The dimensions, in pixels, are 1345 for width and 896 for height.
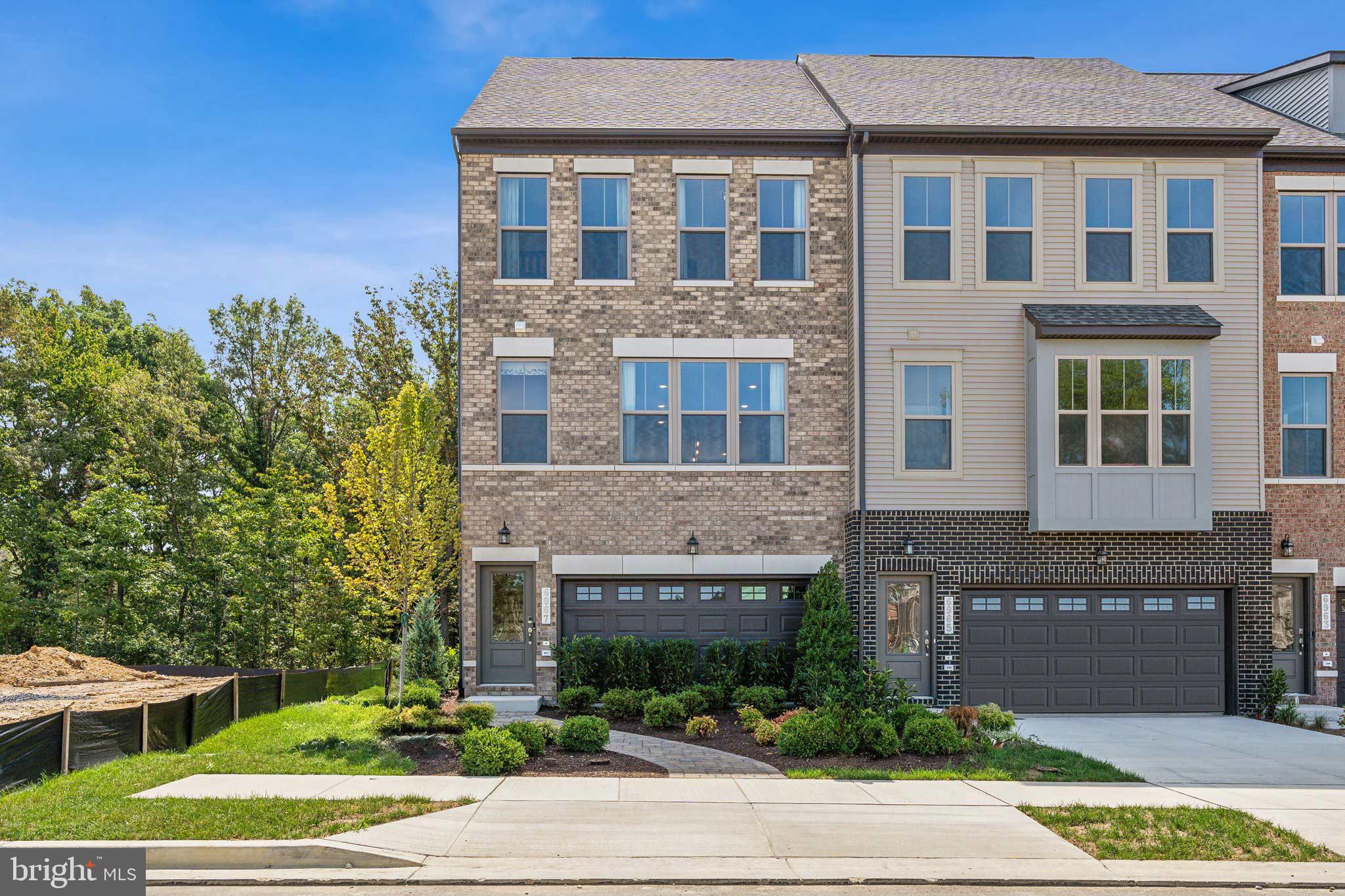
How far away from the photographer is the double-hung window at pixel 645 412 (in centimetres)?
1653

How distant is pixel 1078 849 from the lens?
823cm

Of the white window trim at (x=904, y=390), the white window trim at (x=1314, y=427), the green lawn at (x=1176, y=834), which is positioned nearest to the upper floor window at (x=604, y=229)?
the white window trim at (x=904, y=390)

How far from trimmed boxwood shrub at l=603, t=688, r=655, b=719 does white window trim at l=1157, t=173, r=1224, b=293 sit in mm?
11201

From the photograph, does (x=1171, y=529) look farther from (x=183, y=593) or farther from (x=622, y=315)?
(x=183, y=593)

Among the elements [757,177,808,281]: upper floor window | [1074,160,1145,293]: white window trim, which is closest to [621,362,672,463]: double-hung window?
[757,177,808,281]: upper floor window

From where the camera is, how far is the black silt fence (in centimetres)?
986

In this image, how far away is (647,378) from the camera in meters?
16.6

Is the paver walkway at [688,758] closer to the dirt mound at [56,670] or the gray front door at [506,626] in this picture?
the gray front door at [506,626]

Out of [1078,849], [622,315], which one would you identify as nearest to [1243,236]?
[622,315]

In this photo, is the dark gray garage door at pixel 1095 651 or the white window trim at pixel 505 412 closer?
the dark gray garage door at pixel 1095 651

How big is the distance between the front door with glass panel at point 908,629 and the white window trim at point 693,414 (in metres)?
2.88
